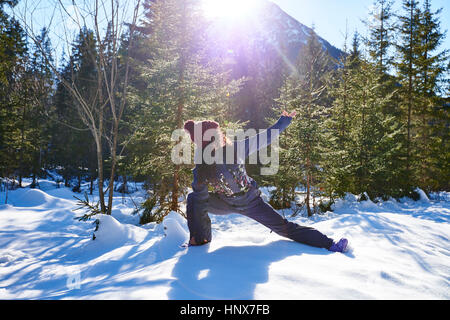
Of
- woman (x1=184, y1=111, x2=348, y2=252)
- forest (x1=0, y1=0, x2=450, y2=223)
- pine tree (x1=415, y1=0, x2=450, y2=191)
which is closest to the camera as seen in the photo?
woman (x1=184, y1=111, x2=348, y2=252)

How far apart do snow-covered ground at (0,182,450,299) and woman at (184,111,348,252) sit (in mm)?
197

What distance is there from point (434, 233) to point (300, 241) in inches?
95.6

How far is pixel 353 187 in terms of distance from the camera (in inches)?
416

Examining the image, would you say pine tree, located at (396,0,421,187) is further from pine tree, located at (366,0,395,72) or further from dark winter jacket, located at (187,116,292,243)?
dark winter jacket, located at (187,116,292,243)

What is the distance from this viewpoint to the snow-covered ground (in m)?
1.96

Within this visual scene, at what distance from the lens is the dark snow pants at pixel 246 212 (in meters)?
3.26

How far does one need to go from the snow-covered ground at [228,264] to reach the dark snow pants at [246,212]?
0.49ft

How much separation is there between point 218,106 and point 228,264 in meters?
7.08

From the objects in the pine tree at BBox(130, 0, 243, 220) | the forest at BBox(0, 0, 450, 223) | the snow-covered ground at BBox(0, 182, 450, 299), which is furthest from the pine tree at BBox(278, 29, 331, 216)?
the snow-covered ground at BBox(0, 182, 450, 299)

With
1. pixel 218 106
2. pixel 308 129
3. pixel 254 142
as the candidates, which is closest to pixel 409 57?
pixel 308 129

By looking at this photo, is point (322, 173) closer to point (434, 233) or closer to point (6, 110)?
A: point (434, 233)

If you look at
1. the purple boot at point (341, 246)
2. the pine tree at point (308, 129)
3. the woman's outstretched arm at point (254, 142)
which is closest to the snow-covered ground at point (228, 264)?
the purple boot at point (341, 246)

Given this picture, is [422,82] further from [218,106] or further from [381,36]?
[218,106]

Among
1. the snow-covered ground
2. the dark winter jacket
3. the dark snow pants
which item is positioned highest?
the dark winter jacket
